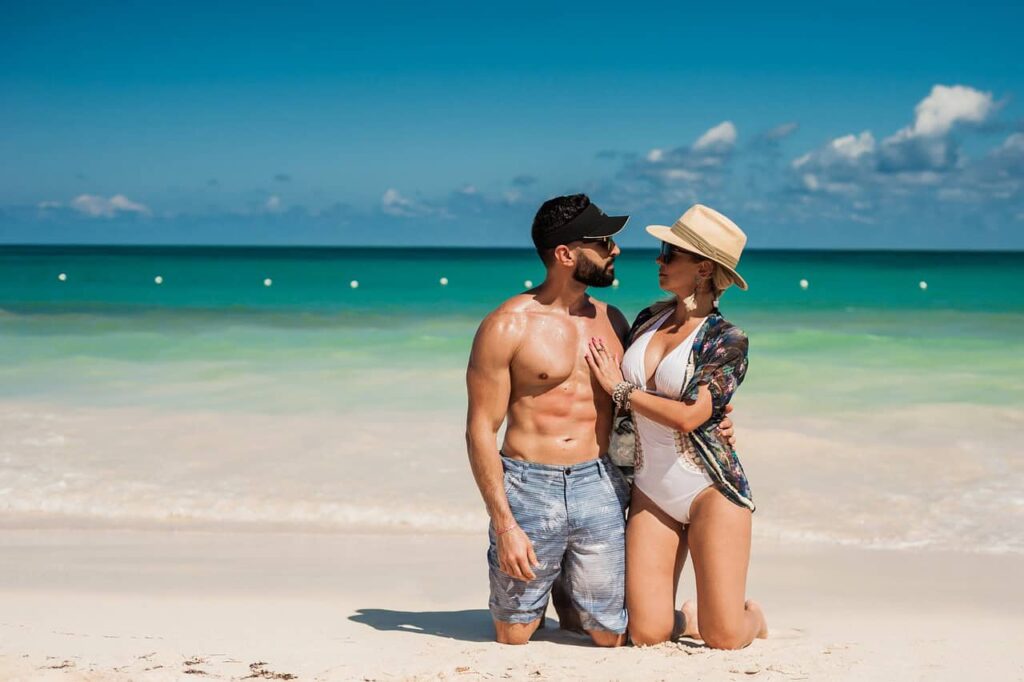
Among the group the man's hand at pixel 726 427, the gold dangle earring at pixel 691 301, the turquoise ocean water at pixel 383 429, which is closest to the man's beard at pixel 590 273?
the gold dangle earring at pixel 691 301

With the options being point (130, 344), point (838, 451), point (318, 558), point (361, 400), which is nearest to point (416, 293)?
point (130, 344)

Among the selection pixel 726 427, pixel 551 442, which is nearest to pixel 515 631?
pixel 551 442

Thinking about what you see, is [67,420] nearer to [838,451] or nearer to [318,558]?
[318,558]

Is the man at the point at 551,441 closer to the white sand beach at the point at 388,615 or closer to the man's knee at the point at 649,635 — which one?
the man's knee at the point at 649,635

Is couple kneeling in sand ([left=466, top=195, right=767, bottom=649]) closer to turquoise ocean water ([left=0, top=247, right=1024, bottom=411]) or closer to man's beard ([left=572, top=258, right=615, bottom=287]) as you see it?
man's beard ([left=572, top=258, right=615, bottom=287])

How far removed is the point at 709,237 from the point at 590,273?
19.6 inches

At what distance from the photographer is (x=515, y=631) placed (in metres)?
4.43

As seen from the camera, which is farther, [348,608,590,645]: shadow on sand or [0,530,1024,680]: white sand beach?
[348,608,590,645]: shadow on sand

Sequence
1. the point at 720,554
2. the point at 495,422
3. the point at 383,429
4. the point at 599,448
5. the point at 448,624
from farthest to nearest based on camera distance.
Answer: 1. the point at 383,429
2. the point at 448,624
3. the point at 599,448
4. the point at 495,422
5. the point at 720,554

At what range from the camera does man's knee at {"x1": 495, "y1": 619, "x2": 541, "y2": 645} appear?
4.43 metres

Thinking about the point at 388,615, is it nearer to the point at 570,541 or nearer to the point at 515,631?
the point at 515,631

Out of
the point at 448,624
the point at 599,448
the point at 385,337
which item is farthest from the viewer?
the point at 385,337

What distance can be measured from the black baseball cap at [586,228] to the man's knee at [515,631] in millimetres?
1546

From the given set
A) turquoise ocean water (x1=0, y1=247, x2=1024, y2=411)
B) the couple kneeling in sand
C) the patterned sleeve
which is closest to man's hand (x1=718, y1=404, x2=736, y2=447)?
the couple kneeling in sand
